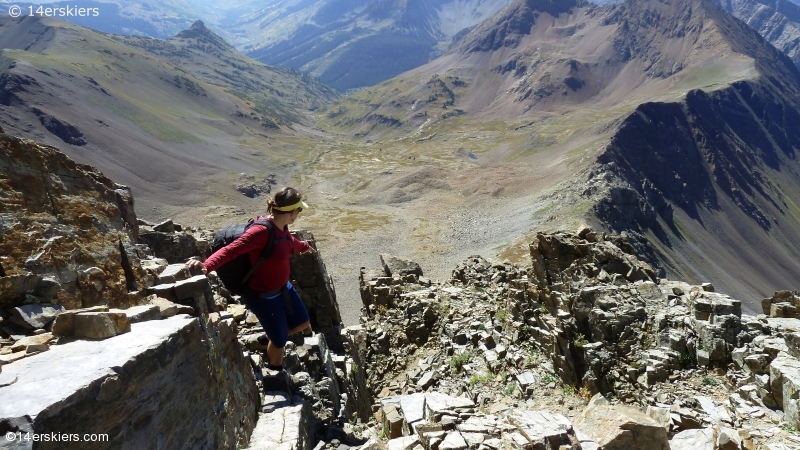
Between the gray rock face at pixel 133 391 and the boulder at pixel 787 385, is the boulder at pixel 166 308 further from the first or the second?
the boulder at pixel 787 385

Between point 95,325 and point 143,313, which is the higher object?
point 95,325

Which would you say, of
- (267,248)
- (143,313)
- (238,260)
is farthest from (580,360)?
(143,313)

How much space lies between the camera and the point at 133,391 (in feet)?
17.0

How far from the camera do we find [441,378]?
16.0 m

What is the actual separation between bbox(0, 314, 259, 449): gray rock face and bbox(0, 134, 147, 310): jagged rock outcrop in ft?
5.66

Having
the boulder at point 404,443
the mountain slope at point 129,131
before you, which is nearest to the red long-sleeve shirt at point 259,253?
the boulder at point 404,443

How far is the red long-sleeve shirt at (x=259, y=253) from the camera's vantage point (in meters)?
7.76

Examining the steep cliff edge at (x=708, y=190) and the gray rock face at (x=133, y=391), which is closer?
the gray rock face at (x=133, y=391)

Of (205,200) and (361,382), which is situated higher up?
(205,200)

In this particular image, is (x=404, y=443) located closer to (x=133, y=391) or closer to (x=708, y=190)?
(x=133, y=391)

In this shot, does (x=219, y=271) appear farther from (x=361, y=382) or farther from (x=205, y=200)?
(x=205, y=200)

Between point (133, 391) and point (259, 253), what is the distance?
3.51 metres

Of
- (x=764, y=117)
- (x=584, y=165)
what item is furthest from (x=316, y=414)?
(x=764, y=117)

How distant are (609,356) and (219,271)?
1141cm
